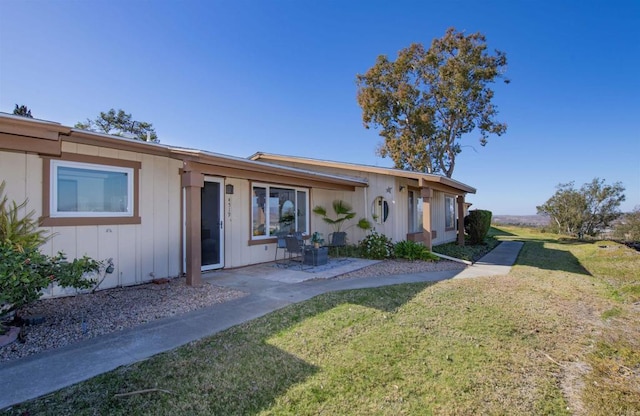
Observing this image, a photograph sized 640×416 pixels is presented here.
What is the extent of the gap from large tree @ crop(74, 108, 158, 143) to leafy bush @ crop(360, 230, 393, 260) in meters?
18.2

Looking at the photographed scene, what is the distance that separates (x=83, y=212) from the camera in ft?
18.1

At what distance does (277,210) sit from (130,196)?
3994mm

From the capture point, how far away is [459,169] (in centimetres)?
2112

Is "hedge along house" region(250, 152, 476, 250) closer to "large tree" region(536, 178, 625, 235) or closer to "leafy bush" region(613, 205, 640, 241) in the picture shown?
"large tree" region(536, 178, 625, 235)

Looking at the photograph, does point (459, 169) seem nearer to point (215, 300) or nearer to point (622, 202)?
point (622, 202)

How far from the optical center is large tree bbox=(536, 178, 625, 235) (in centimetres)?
2027

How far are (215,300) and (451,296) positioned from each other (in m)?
3.98

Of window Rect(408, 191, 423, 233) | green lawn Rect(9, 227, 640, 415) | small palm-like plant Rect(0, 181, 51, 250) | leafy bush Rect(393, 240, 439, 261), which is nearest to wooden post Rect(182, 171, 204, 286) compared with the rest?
small palm-like plant Rect(0, 181, 51, 250)

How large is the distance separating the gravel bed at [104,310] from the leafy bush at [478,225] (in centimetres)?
1209

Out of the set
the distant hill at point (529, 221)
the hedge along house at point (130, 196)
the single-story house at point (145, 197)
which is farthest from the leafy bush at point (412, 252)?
the distant hill at point (529, 221)

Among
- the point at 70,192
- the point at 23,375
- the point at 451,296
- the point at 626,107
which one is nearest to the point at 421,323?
the point at 451,296

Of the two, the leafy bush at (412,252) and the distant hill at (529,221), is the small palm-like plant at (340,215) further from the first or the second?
the distant hill at (529,221)

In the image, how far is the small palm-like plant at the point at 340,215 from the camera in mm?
10367

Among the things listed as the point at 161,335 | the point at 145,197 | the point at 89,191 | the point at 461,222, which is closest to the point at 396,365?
the point at 161,335
